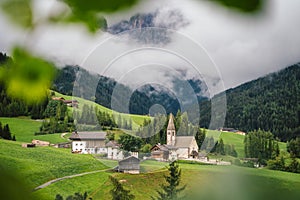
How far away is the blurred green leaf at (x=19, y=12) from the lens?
13 centimetres

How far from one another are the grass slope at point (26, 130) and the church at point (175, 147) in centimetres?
155

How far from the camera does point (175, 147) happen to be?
670cm

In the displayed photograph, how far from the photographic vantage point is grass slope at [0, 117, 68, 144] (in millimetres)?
6323

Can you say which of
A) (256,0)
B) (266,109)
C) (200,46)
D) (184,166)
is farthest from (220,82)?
(256,0)

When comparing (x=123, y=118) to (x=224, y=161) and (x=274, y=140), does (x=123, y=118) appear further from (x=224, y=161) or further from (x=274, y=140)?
(x=274, y=140)

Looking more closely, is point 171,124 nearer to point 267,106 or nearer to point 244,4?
point 267,106

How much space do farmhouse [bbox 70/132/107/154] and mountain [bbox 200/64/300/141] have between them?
356 centimetres

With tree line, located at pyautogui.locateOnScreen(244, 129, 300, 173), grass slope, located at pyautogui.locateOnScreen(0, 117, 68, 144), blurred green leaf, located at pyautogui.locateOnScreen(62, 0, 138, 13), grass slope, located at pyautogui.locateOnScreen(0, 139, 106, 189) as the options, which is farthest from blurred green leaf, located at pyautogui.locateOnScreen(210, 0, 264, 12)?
tree line, located at pyautogui.locateOnScreen(244, 129, 300, 173)

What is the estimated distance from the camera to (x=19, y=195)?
0.08m

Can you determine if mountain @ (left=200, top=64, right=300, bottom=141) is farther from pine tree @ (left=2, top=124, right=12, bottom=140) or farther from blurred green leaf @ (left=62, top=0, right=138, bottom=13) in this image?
blurred green leaf @ (left=62, top=0, right=138, bottom=13)

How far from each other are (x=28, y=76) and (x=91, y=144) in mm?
6193

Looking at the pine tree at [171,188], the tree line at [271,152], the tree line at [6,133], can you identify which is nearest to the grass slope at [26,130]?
the tree line at [6,133]

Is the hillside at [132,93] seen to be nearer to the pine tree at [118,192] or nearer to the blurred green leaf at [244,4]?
the pine tree at [118,192]

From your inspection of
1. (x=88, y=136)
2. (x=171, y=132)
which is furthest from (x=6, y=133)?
(x=171, y=132)
